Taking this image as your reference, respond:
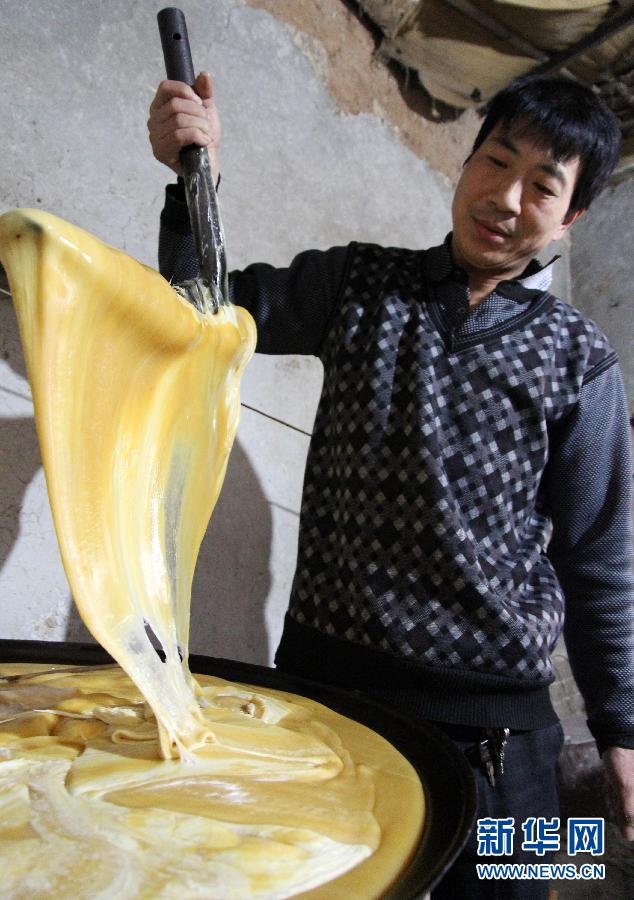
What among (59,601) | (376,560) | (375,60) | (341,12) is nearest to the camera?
(376,560)

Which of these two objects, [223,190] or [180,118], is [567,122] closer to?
[180,118]

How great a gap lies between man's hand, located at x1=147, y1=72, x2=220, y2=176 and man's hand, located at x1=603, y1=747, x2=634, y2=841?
4.31 ft

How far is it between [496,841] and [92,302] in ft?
3.39

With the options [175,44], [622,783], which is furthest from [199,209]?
[622,783]

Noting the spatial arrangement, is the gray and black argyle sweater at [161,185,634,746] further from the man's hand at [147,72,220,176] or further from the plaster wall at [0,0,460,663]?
the plaster wall at [0,0,460,663]

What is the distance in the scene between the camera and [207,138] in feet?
3.79

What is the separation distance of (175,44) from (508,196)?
26.5 inches

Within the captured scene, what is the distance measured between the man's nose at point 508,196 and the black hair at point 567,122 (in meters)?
0.11

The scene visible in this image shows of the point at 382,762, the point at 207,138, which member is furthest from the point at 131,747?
the point at 207,138

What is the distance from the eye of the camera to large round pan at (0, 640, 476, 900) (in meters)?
0.65

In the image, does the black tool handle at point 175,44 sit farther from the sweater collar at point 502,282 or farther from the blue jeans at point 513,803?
the blue jeans at point 513,803

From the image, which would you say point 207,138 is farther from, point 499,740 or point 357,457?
point 499,740

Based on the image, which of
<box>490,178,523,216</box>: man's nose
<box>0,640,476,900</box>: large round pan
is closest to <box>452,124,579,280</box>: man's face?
<box>490,178,523,216</box>: man's nose

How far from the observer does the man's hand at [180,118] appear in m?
1.14
